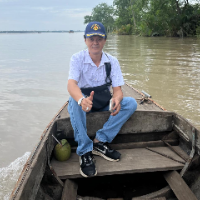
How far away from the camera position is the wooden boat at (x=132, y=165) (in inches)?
83.0

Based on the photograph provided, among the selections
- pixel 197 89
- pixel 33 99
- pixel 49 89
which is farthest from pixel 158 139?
pixel 49 89

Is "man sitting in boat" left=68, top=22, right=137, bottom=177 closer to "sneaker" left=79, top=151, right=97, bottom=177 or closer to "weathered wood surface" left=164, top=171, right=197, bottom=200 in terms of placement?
"sneaker" left=79, top=151, right=97, bottom=177

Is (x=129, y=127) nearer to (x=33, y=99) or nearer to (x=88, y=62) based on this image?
(x=88, y=62)

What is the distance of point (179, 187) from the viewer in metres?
2.15

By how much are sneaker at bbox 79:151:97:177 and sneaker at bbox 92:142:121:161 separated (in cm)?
15

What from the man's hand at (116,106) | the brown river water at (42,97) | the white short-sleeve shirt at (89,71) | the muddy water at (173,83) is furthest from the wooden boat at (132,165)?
the muddy water at (173,83)

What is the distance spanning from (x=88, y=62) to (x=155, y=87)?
4983 mm

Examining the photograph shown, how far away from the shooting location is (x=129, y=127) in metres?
2.86

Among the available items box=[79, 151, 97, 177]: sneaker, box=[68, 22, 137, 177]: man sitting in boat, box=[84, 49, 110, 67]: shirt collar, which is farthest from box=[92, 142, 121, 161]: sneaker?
box=[84, 49, 110, 67]: shirt collar

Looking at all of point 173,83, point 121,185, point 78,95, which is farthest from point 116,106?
point 173,83

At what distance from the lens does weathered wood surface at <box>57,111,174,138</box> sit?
2.78 metres

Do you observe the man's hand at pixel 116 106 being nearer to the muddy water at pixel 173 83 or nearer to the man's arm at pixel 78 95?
the man's arm at pixel 78 95

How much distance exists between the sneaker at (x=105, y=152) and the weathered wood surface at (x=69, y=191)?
0.46m

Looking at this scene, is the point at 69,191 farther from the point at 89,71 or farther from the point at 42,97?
the point at 42,97
